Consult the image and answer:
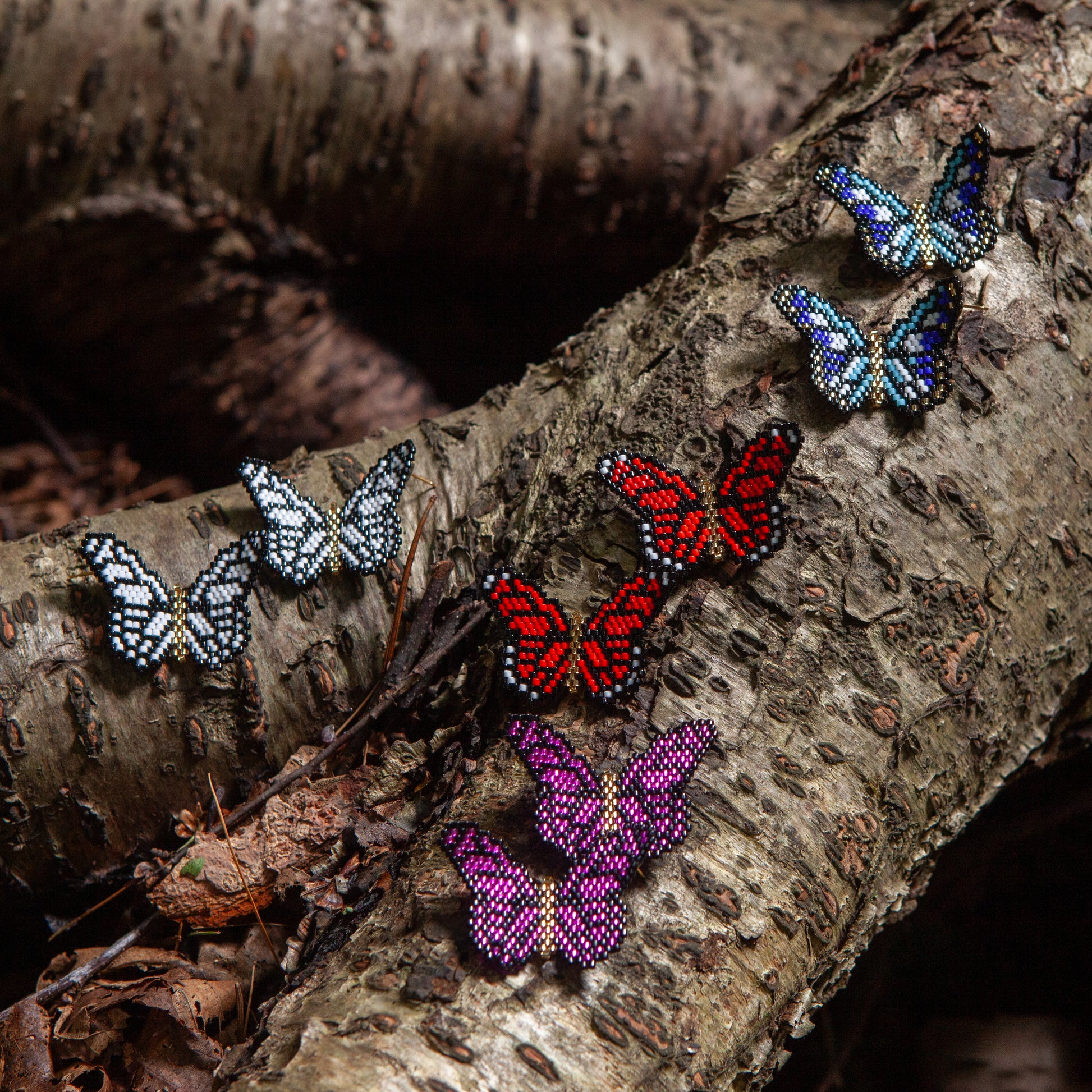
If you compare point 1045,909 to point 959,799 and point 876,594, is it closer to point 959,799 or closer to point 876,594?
point 959,799

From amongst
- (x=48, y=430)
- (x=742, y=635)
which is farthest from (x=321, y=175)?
(x=742, y=635)

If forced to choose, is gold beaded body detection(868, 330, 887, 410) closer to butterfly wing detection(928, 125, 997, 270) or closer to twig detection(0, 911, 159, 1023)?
butterfly wing detection(928, 125, 997, 270)

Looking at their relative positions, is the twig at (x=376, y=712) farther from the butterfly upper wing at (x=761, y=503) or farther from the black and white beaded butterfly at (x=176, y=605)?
the butterfly upper wing at (x=761, y=503)

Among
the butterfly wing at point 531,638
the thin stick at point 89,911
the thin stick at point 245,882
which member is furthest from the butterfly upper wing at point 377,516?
the thin stick at point 89,911

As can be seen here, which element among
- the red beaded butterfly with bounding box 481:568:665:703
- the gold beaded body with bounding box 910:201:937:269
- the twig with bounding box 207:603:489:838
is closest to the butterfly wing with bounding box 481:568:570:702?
the red beaded butterfly with bounding box 481:568:665:703

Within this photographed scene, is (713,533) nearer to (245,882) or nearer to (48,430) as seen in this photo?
(245,882)
